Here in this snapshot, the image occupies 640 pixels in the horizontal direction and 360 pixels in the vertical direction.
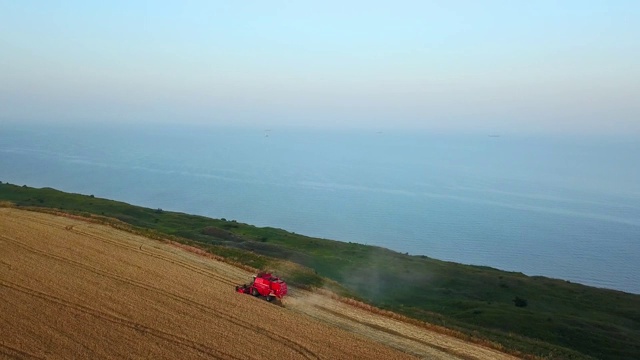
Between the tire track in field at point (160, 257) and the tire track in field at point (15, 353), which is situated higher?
the tire track in field at point (160, 257)

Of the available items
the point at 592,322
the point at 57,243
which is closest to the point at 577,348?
the point at 592,322

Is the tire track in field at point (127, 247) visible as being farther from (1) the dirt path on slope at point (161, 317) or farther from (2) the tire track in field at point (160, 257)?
(1) the dirt path on slope at point (161, 317)

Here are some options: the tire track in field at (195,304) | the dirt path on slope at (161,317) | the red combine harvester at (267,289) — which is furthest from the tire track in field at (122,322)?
the red combine harvester at (267,289)

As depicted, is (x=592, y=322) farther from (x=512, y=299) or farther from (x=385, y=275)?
(x=385, y=275)

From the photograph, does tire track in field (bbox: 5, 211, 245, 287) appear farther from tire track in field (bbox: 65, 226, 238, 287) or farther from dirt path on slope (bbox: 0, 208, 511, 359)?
dirt path on slope (bbox: 0, 208, 511, 359)

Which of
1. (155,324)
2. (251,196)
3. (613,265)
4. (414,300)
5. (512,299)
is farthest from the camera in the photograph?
(251,196)
